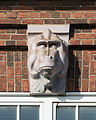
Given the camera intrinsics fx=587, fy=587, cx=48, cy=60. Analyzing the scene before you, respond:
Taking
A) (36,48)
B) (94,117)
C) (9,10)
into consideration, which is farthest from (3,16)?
(94,117)

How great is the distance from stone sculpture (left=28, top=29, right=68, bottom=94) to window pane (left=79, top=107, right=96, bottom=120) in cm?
33

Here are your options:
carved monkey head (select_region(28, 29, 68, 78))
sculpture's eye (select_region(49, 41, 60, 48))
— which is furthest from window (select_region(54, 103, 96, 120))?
sculpture's eye (select_region(49, 41, 60, 48))

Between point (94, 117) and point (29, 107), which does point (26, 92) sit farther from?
point (94, 117)

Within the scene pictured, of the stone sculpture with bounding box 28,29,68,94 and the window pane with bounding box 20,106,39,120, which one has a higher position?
the stone sculpture with bounding box 28,29,68,94

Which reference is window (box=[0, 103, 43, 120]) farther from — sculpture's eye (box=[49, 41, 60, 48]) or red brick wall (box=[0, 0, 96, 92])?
sculpture's eye (box=[49, 41, 60, 48])

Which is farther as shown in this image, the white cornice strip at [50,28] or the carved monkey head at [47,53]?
the white cornice strip at [50,28]

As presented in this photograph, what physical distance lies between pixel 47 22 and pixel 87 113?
3.88 feet

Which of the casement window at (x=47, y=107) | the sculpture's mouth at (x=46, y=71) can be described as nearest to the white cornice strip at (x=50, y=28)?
the sculpture's mouth at (x=46, y=71)

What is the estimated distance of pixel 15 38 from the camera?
704 centimetres

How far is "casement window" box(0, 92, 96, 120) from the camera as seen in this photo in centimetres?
690

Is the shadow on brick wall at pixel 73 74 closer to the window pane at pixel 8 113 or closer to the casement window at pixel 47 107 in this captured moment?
the casement window at pixel 47 107

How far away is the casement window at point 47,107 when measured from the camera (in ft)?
22.6

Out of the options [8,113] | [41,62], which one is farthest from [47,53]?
[8,113]

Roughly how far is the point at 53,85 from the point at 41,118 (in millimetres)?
415
